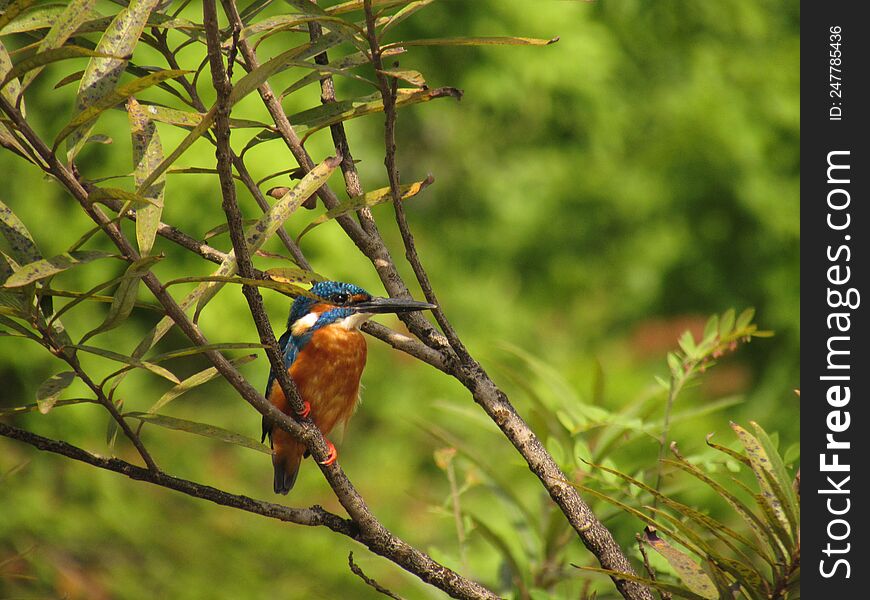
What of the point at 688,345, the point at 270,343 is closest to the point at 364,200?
the point at 270,343

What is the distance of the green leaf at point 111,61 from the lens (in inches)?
29.0

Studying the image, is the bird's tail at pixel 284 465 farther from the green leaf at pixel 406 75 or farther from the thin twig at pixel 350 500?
the green leaf at pixel 406 75

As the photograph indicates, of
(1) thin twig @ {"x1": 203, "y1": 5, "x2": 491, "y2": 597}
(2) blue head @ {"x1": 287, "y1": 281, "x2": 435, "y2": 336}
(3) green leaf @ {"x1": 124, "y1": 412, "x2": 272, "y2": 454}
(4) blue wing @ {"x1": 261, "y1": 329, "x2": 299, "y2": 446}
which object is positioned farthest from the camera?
(4) blue wing @ {"x1": 261, "y1": 329, "x2": 299, "y2": 446}

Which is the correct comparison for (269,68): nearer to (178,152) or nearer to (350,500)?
(178,152)

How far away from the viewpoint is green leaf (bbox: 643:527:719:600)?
878 mm

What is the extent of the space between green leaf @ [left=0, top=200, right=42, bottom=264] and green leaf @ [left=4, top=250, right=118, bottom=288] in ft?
0.17

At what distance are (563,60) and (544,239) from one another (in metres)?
0.99

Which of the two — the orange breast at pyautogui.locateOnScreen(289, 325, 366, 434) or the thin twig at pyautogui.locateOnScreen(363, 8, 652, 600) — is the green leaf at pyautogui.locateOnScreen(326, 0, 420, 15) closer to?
the thin twig at pyautogui.locateOnScreen(363, 8, 652, 600)

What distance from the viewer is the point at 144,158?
31.4 inches

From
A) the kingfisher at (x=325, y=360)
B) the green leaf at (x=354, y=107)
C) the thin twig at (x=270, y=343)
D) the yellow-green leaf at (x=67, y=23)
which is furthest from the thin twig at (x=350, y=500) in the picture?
the kingfisher at (x=325, y=360)

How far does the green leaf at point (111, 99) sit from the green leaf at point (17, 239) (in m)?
0.10

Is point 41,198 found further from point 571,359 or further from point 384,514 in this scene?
point 571,359

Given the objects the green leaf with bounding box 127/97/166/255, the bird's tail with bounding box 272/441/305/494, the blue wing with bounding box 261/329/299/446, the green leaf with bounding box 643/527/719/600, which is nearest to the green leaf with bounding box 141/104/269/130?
the green leaf with bounding box 127/97/166/255
